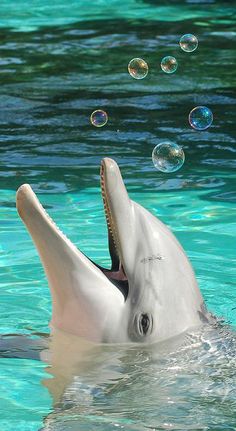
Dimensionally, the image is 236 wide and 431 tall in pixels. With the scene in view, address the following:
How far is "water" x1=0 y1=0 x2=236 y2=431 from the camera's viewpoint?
531 centimetres

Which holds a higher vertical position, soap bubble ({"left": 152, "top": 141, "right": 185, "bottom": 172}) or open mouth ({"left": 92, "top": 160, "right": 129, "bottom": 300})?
soap bubble ({"left": 152, "top": 141, "right": 185, "bottom": 172})

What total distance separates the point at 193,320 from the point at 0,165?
4.94m

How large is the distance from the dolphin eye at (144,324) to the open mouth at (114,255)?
14cm

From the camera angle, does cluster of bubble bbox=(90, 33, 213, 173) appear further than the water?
Yes

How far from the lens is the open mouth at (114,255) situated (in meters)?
5.55

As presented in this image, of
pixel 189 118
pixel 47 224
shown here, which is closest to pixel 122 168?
pixel 189 118

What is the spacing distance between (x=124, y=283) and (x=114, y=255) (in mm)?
168

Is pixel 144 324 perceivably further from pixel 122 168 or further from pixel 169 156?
pixel 122 168

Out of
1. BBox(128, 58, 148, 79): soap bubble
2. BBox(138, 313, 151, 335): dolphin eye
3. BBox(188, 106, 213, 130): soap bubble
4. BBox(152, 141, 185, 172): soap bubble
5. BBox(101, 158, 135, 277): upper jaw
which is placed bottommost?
BBox(138, 313, 151, 335): dolphin eye

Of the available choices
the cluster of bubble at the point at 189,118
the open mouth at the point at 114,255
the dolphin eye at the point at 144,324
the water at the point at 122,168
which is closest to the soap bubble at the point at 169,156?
the cluster of bubble at the point at 189,118

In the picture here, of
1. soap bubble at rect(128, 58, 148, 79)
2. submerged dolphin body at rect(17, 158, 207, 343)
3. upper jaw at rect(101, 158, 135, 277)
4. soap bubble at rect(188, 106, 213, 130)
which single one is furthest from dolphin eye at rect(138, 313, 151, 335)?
soap bubble at rect(128, 58, 148, 79)

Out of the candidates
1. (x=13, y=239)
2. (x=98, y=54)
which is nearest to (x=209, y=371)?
(x=13, y=239)

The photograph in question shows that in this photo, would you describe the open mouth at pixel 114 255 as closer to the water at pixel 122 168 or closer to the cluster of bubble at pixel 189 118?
the water at pixel 122 168

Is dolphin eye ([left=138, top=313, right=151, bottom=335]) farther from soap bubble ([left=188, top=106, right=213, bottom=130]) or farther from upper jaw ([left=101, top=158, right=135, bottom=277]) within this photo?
soap bubble ([left=188, top=106, right=213, bottom=130])
